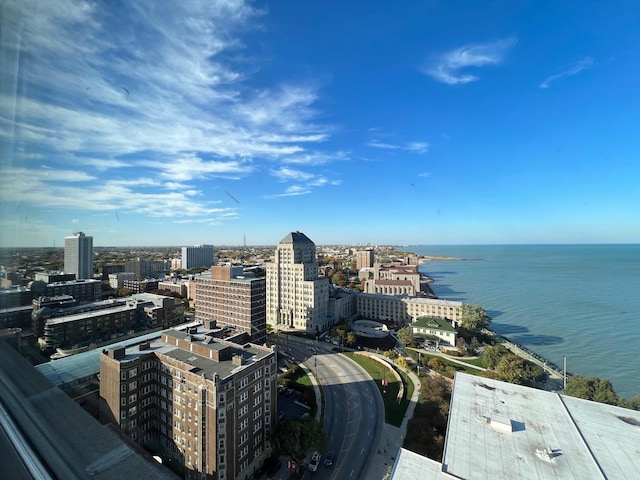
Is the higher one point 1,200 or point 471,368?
point 1,200

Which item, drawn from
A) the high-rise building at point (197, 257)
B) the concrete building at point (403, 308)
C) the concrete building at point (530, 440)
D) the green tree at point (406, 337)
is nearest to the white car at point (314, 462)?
the concrete building at point (530, 440)

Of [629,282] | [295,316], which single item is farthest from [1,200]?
[629,282]

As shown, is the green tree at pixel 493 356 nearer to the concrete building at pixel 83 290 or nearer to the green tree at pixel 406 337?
the green tree at pixel 406 337

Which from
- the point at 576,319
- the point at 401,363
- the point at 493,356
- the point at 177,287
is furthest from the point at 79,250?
the point at 576,319

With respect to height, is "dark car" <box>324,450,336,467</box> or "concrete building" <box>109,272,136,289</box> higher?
"concrete building" <box>109,272,136,289</box>

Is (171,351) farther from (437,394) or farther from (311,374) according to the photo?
(437,394)

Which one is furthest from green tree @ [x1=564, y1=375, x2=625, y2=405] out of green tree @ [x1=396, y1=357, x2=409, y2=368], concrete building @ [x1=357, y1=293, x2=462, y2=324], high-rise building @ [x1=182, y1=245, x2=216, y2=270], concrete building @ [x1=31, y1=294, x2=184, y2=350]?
high-rise building @ [x1=182, y1=245, x2=216, y2=270]

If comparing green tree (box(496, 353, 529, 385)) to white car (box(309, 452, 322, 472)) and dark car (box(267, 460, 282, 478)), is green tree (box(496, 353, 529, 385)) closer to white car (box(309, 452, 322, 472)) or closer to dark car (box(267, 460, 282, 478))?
white car (box(309, 452, 322, 472))
